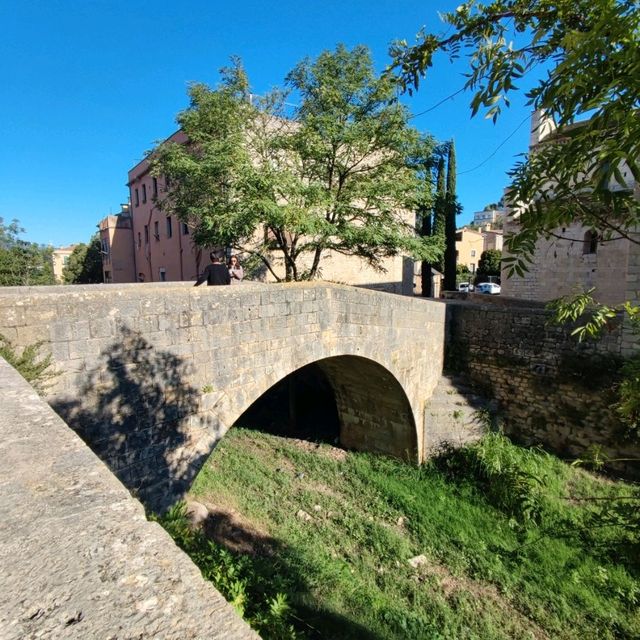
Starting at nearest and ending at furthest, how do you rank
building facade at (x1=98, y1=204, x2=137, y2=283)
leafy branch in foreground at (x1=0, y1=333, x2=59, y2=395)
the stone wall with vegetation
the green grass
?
1. leafy branch in foreground at (x1=0, y1=333, x2=59, y2=395)
2. the green grass
3. the stone wall with vegetation
4. building facade at (x1=98, y1=204, x2=137, y2=283)

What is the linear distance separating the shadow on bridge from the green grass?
3.66ft

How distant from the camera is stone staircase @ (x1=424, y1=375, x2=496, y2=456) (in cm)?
949

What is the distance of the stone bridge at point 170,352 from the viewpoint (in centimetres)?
384

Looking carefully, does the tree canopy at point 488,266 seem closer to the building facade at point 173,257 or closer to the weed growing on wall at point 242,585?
the building facade at point 173,257

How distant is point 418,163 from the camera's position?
36.2ft

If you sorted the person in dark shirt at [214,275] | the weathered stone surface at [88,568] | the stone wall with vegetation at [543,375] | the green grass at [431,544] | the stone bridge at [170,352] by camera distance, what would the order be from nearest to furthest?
1. the weathered stone surface at [88,568]
2. the stone bridge at [170,352]
3. the green grass at [431,544]
4. the person in dark shirt at [214,275]
5. the stone wall with vegetation at [543,375]

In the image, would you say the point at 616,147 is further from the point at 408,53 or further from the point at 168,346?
the point at 168,346

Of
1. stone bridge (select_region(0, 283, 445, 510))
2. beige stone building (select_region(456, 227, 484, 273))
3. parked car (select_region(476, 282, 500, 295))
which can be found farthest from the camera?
beige stone building (select_region(456, 227, 484, 273))

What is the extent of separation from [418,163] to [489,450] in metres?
7.55

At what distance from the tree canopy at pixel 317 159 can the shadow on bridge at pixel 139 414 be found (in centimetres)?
544

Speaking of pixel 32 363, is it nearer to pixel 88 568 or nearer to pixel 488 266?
pixel 88 568

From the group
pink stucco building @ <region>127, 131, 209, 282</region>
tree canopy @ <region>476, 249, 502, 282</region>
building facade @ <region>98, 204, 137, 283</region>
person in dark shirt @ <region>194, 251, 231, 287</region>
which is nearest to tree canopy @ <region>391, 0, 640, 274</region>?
person in dark shirt @ <region>194, 251, 231, 287</region>

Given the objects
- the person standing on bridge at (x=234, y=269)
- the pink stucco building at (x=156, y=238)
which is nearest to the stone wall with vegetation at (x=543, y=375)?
the person standing on bridge at (x=234, y=269)

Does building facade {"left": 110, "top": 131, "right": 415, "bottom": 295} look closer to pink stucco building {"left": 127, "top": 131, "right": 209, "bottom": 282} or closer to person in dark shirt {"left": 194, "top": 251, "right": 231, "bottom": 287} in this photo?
pink stucco building {"left": 127, "top": 131, "right": 209, "bottom": 282}
